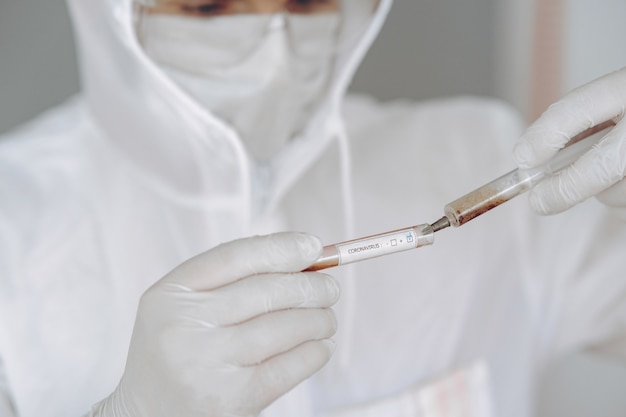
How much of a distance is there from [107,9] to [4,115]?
0.81m

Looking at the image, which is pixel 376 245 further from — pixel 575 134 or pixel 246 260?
pixel 575 134

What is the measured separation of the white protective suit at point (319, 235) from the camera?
3.00 ft

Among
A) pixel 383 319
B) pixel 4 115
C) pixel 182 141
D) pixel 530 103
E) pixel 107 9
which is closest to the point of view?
pixel 107 9

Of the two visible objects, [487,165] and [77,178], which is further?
[487,165]

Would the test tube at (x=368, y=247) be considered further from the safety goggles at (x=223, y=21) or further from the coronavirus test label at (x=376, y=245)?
the safety goggles at (x=223, y=21)

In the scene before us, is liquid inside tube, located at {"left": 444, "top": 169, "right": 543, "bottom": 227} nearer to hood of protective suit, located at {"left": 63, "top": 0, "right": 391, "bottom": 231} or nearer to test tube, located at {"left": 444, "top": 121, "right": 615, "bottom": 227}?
test tube, located at {"left": 444, "top": 121, "right": 615, "bottom": 227}

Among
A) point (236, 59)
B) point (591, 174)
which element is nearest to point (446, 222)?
point (591, 174)

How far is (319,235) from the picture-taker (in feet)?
3.67

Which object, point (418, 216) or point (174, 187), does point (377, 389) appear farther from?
point (174, 187)

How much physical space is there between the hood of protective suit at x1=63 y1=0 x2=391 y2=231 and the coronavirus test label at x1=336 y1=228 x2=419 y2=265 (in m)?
0.26

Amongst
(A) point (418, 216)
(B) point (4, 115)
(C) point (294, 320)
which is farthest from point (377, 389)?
(B) point (4, 115)

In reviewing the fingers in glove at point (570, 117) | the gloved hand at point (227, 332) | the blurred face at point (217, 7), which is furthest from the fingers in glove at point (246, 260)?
the blurred face at point (217, 7)

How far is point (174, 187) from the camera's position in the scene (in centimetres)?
103

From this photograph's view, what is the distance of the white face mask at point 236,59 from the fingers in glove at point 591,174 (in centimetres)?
39
